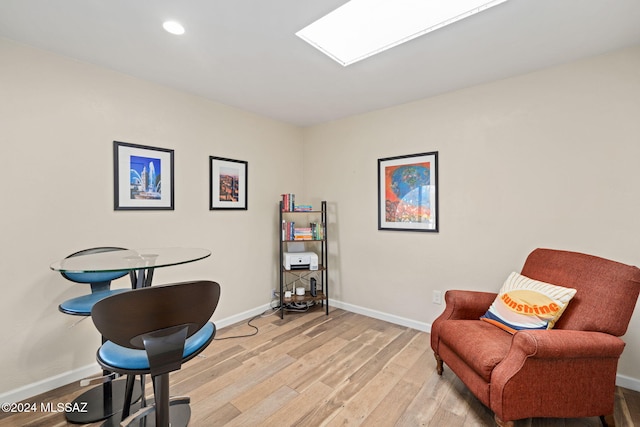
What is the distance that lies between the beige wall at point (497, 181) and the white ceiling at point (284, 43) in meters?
0.24

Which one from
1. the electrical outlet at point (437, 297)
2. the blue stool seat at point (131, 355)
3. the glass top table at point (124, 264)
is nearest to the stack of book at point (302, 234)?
the electrical outlet at point (437, 297)

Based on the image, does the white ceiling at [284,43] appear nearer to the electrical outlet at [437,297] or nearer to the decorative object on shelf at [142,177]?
the decorative object on shelf at [142,177]

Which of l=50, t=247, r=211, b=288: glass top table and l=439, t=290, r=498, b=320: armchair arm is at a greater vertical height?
l=50, t=247, r=211, b=288: glass top table

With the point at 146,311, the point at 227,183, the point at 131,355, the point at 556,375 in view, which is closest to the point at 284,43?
the point at 227,183

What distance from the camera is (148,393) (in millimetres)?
2016

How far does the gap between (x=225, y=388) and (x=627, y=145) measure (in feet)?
10.8

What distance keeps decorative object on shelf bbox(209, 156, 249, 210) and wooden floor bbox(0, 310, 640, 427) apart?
1.36 meters

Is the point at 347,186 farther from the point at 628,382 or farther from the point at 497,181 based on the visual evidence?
the point at 628,382

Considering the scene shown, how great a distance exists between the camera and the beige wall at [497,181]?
205cm

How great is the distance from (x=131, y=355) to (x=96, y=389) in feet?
3.95

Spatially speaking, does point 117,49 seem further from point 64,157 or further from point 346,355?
point 346,355

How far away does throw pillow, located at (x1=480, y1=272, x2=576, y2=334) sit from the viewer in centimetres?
178

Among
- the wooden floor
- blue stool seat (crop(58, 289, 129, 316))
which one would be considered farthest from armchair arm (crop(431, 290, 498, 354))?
blue stool seat (crop(58, 289, 129, 316))

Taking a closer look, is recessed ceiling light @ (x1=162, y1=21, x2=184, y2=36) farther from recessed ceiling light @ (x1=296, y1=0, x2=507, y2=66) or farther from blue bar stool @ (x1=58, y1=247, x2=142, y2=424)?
blue bar stool @ (x1=58, y1=247, x2=142, y2=424)
